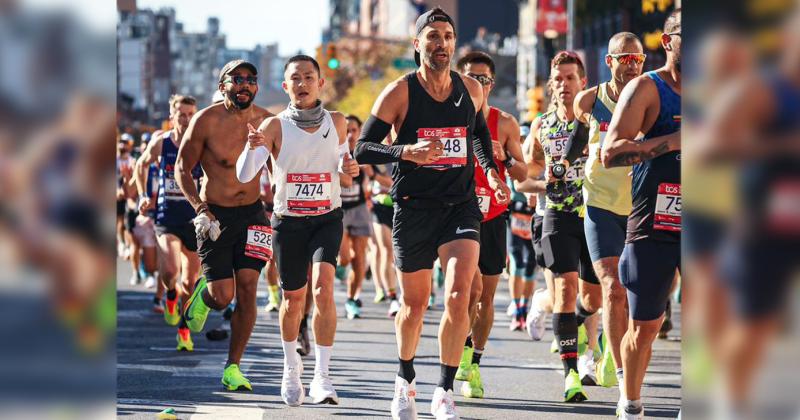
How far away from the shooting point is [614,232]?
25.3 ft

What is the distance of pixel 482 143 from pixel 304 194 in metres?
1.13

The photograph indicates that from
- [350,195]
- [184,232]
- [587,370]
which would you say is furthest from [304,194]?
[350,195]

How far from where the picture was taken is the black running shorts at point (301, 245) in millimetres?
7922

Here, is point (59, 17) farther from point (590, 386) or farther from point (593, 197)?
point (590, 386)

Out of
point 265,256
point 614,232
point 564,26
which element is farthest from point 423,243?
point 564,26

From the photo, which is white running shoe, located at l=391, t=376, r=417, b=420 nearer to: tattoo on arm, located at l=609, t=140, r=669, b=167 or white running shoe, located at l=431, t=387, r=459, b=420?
white running shoe, located at l=431, t=387, r=459, b=420

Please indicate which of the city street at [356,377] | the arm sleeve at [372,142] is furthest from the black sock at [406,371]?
the arm sleeve at [372,142]

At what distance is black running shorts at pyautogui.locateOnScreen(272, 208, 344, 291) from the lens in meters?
7.92

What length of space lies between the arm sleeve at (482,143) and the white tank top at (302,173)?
0.99 metres

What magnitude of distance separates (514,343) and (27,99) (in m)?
10.0

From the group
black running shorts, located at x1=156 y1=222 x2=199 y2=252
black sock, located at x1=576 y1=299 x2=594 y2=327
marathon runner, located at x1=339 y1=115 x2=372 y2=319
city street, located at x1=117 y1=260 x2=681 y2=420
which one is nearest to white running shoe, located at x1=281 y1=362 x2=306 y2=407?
city street, located at x1=117 y1=260 x2=681 y2=420

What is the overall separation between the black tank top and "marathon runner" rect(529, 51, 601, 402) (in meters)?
1.65

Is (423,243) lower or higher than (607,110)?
lower

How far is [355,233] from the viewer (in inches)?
587
